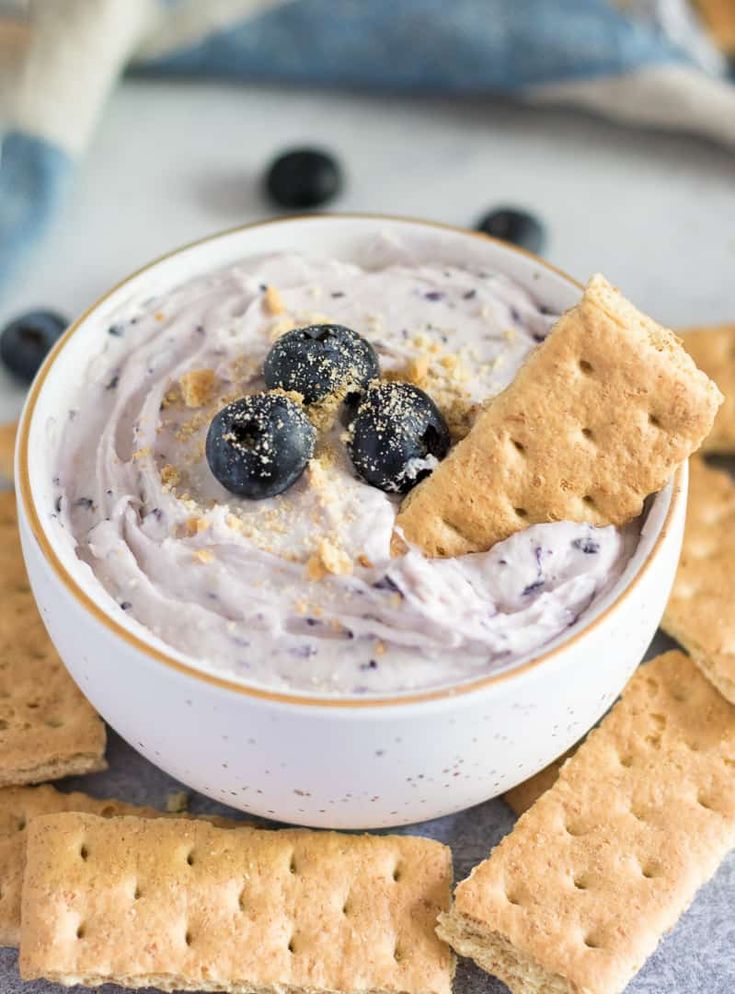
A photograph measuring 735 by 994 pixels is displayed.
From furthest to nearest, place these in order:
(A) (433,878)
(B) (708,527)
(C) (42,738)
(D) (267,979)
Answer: (B) (708,527) < (C) (42,738) < (A) (433,878) < (D) (267,979)

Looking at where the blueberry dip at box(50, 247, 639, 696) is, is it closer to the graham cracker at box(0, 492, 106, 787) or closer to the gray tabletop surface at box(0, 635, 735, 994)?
the graham cracker at box(0, 492, 106, 787)

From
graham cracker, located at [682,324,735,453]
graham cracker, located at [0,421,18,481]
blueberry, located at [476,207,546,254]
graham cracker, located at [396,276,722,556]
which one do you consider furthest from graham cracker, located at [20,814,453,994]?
blueberry, located at [476,207,546,254]

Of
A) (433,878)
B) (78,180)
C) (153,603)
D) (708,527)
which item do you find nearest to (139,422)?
(153,603)

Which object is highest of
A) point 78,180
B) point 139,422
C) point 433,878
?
point 139,422

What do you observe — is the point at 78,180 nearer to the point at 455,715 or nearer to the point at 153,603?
the point at 153,603

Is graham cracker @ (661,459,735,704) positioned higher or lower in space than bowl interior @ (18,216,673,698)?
lower

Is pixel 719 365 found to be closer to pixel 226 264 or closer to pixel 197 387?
pixel 226 264

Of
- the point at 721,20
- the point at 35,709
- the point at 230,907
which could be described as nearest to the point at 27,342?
the point at 35,709
